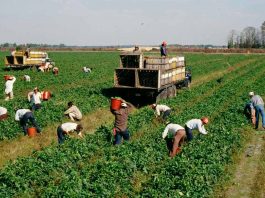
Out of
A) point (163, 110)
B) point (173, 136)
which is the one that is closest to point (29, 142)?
point (173, 136)

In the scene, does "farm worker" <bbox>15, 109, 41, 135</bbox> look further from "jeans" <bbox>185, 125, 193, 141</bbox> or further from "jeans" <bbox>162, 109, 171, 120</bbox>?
"jeans" <bbox>185, 125, 193, 141</bbox>

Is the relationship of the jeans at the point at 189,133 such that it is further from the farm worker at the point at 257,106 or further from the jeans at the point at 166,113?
the farm worker at the point at 257,106

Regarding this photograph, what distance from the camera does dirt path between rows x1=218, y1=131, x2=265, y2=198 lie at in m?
9.93

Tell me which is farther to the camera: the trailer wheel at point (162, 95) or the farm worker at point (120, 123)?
Result: the trailer wheel at point (162, 95)

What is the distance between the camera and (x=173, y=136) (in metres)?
12.7

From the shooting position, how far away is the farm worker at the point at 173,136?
1201 cm

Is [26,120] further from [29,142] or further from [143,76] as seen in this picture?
[143,76]

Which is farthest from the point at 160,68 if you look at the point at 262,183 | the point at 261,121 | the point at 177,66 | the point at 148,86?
the point at 262,183

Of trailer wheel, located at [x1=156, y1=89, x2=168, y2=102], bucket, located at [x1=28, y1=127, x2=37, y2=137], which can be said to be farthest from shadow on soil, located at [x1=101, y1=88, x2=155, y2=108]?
bucket, located at [x1=28, y1=127, x2=37, y2=137]

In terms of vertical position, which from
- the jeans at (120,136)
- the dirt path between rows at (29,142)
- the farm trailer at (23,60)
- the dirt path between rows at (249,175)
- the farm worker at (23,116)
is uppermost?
the farm trailer at (23,60)

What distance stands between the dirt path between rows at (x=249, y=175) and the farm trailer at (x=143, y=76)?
7740 millimetres

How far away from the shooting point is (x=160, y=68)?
2159 centimetres

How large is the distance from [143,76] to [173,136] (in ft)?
29.4

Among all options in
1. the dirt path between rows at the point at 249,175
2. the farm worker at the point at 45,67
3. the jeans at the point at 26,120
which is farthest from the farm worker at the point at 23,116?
the farm worker at the point at 45,67
